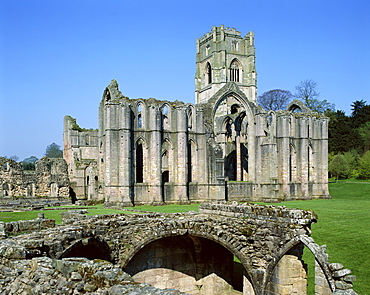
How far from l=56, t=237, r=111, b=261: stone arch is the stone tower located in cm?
5277

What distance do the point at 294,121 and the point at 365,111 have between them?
37.1 m

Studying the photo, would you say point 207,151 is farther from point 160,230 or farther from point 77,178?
point 160,230

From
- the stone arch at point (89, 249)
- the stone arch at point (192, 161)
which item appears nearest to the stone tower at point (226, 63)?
the stone arch at point (192, 161)

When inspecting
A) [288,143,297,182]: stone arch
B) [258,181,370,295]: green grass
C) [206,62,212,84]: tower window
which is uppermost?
[206,62,212,84]: tower window

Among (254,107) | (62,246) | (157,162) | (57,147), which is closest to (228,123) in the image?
(254,107)

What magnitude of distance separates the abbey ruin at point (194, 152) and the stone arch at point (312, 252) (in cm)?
1597

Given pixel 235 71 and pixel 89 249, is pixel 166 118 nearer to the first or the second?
pixel 89 249

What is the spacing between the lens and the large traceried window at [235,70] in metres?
66.0

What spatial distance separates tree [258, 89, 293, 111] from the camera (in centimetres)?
6856

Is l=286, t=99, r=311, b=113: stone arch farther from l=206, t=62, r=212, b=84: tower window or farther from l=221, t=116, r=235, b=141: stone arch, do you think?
l=206, t=62, r=212, b=84: tower window

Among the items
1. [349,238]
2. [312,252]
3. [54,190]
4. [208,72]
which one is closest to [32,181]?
[54,190]

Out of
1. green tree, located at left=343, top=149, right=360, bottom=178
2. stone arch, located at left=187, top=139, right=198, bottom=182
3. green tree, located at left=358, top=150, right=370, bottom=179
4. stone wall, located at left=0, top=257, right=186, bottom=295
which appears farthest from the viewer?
green tree, located at left=343, top=149, right=360, bottom=178

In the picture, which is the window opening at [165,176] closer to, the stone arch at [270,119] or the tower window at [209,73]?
the stone arch at [270,119]

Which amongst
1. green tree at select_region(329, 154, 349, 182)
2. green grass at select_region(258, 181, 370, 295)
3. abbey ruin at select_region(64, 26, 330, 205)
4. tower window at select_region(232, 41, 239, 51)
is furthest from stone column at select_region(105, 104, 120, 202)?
tower window at select_region(232, 41, 239, 51)
